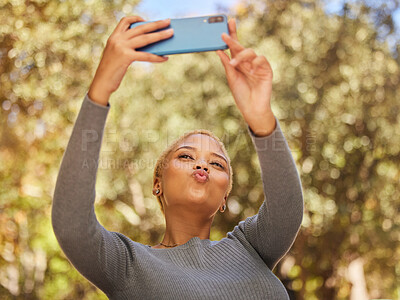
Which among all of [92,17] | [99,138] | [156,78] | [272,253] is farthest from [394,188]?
[99,138]

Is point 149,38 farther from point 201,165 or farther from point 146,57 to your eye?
point 201,165

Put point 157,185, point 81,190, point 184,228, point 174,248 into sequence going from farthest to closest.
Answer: point 157,185, point 184,228, point 174,248, point 81,190

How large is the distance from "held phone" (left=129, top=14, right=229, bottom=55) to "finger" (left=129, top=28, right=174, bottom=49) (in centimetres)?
3

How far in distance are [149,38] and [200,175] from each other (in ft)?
1.62

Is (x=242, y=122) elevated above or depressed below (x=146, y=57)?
below

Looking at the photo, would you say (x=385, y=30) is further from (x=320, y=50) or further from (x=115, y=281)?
(x=115, y=281)

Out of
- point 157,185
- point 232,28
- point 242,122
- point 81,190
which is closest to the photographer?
point 81,190

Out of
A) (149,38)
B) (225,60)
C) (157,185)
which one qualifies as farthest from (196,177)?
(149,38)

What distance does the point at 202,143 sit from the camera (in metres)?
1.68

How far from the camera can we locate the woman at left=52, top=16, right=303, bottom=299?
1140 mm

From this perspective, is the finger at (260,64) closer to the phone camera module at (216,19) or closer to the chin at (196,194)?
the phone camera module at (216,19)

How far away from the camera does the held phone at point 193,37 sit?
1.27 meters

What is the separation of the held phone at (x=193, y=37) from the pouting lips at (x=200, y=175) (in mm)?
399

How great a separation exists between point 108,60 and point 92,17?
8.19 metres
